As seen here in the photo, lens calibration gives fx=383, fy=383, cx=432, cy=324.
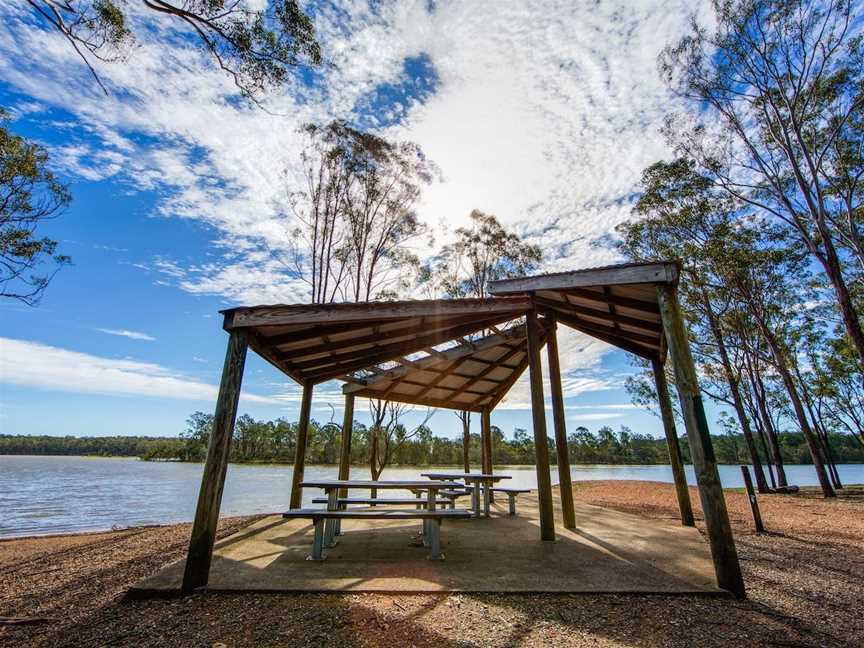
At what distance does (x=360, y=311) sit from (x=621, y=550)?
12.2ft

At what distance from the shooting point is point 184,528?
22.5ft

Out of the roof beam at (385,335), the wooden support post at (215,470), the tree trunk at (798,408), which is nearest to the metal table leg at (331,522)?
the wooden support post at (215,470)

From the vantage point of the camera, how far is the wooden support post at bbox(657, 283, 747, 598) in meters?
2.86

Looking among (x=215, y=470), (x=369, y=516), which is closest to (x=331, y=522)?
(x=369, y=516)

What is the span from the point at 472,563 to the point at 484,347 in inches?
121

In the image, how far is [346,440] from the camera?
22.1 ft

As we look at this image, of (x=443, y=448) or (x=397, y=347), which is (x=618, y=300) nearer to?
(x=397, y=347)

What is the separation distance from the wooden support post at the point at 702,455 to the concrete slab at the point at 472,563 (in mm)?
207

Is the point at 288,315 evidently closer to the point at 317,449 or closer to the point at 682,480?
the point at 682,480

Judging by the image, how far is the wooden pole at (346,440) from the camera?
6551mm

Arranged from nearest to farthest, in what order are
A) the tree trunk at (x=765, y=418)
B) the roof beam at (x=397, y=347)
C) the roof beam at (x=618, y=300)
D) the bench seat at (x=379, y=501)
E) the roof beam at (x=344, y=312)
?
the roof beam at (x=344, y=312)
the bench seat at (x=379, y=501)
the roof beam at (x=618, y=300)
the roof beam at (x=397, y=347)
the tree trunk at (x=765, y=418)

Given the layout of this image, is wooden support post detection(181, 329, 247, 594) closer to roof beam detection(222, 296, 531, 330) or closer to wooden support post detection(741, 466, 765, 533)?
roof beam detection(222, 296, 531, 330)

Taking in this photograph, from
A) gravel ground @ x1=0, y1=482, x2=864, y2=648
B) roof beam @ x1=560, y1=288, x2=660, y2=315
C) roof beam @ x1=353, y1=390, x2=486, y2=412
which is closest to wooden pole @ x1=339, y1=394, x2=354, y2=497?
roof beam @ x1=353, y1=390, x2=486, y2=412

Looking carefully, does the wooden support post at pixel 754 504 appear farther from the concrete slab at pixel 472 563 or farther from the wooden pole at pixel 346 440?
the wooden pole at pixel 346 440
